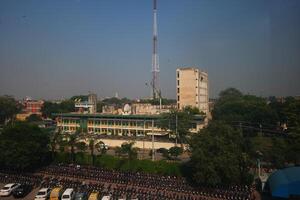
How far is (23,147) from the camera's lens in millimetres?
23359

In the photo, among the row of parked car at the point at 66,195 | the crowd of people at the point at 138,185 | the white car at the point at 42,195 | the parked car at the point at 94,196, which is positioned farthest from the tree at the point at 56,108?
the parked car at the point at 94,196

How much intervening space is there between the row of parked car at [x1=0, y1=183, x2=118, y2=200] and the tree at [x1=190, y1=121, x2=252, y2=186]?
6.03 metres

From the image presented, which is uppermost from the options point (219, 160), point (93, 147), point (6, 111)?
point (6, 111)

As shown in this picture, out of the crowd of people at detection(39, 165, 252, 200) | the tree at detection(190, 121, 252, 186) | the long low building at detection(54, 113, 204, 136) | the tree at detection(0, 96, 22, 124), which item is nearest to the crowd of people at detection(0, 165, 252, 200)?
the crowd of people at detection(39, 165, 252, 200)

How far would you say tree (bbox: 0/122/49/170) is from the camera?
22.9 m

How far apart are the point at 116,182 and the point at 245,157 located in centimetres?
885

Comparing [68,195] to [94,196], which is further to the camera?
[68,195]

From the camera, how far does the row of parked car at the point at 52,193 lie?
56.1 ft

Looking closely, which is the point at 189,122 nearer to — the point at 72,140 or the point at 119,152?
the point at 119,152

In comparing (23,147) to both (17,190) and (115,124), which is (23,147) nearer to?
(17,190)

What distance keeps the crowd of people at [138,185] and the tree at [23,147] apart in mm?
1388

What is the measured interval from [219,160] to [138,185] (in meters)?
5.72

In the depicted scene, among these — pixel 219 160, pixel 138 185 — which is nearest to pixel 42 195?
pixel 138 185

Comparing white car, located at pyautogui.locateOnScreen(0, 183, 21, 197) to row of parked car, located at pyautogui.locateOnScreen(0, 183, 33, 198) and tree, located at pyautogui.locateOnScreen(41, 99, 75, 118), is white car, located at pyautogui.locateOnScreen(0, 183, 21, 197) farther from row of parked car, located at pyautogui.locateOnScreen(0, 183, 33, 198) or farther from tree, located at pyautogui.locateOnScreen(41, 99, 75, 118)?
tree, located at pyautogui.locateOnScreen(41, 99, 75, 118)
